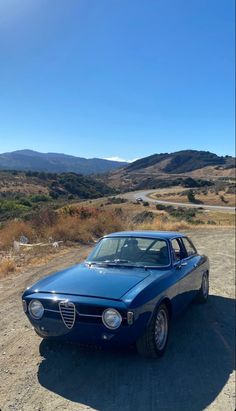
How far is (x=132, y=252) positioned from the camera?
20.8 feet

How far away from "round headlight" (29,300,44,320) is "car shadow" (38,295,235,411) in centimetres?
53

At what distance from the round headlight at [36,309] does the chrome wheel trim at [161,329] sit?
4.40ft

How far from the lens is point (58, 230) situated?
50.5ft

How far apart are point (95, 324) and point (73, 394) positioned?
712mm

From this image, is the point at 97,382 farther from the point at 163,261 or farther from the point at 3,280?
the point at 3,280

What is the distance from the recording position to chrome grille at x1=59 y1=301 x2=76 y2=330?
15.5 ft

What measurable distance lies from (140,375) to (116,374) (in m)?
0.26

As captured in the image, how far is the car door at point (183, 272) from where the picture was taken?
20.3 ft

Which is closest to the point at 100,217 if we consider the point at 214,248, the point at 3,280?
the point at 214,248

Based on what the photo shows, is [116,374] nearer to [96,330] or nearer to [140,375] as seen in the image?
[140,375]

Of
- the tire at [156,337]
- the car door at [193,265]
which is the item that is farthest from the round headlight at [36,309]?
the car door at [193,265]

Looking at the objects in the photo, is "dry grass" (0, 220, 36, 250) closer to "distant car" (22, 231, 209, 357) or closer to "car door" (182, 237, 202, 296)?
"car door" (182, 237, 202, 296)

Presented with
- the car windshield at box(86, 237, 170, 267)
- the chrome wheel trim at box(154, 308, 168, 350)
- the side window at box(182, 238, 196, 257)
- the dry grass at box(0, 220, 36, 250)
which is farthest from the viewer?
the dry grass at box(0, 220, 36, 250)

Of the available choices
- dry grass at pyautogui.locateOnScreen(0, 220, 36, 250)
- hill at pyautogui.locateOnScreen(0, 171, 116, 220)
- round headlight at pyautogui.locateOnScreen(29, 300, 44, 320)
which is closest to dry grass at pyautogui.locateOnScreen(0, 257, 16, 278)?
dry grass at pyautogui.locateOnScreen(0, 220, 36, 250)
